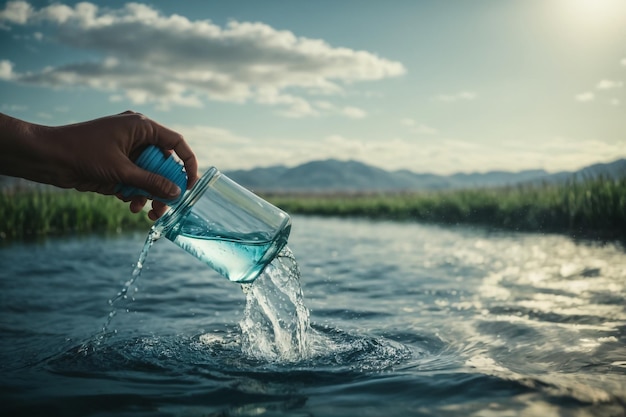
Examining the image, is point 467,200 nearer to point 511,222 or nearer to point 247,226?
point 511,222

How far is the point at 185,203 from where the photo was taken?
2516 millimetres

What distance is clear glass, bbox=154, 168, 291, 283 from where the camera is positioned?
8.44 feet

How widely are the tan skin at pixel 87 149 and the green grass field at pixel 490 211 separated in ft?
28.5

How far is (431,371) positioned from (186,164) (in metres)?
1.59

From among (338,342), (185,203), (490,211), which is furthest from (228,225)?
(490,211)

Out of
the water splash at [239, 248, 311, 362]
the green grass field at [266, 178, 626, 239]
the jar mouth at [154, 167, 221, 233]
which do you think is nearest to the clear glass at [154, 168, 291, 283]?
the jar mouth at [154, 167, 221, 233]

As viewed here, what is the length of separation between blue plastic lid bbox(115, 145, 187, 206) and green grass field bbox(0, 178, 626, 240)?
8543 mm

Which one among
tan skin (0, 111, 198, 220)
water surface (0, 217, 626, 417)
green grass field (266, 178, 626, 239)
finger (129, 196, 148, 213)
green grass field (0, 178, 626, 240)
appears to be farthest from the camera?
green grass field (0, 178, 626, 240)

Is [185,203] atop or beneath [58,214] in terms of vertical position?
beneath

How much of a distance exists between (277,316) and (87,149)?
1680 millimetres

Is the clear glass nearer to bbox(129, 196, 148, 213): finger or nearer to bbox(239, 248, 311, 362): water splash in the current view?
bbox(129, 196, 148, 213): finger

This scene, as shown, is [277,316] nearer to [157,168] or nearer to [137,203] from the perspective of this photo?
[137,203]

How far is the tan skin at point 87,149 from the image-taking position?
88.5 inches

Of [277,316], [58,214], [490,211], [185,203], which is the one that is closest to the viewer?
[185,203]
